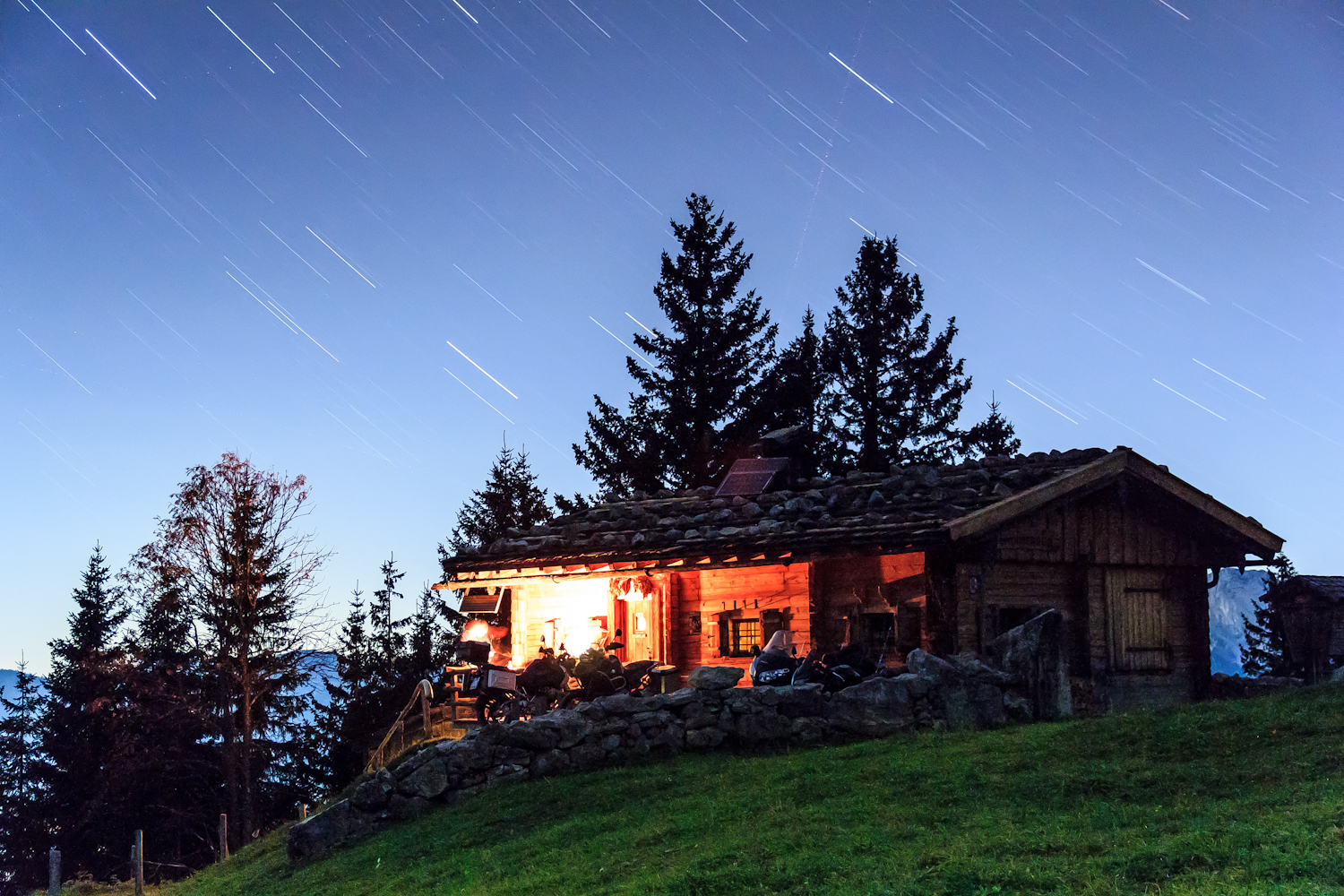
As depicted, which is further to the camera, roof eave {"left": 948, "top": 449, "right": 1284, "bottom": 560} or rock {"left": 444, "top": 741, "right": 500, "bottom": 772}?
roof eave {"left": 948, "top": 449, "right": 1284, "bottom": 560}

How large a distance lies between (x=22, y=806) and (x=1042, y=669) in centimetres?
4162

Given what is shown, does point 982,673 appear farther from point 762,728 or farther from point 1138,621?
point 1138,621

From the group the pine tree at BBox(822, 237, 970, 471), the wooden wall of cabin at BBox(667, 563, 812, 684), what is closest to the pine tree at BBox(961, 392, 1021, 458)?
the pine tree at BBox(822, 237, 970, 471)

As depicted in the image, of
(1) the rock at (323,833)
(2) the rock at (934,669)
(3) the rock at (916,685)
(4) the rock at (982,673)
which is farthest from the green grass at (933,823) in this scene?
(4) the rock at (982,673)

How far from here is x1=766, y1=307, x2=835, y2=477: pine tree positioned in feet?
134

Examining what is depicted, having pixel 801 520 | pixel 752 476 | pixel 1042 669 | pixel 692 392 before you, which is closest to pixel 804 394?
pixel 692 392

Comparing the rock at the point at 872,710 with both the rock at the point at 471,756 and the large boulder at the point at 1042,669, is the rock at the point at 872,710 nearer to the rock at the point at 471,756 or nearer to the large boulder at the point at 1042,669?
the large boulder at the point at 1042,669

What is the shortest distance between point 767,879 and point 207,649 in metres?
31.0

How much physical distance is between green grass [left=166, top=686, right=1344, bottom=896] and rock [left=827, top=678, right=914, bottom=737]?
2.55 feet

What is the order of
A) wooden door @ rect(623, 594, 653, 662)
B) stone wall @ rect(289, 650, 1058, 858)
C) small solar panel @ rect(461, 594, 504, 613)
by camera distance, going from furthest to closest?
1. small solar panel @ rect(461, 594, 504, 613)
2. wooden door @ rect(623, 594, 653, 662)
3. stone wall @ rect(289, 650, 1058, 858)

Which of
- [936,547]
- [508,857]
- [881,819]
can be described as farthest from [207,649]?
[881,819]

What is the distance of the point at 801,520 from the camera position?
773 inches

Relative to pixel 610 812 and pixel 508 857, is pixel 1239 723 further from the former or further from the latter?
pixel 508 857

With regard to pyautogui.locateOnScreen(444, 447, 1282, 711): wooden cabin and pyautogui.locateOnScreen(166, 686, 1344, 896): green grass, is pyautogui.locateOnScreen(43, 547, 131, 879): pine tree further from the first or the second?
pyautogui.locateOnScreen(166, 686, 1344, 896): green grass
